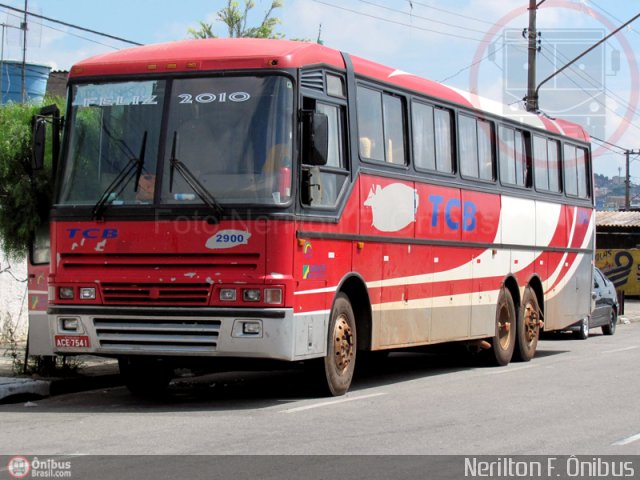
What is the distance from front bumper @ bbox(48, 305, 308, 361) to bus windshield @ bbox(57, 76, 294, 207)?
1.09 metres

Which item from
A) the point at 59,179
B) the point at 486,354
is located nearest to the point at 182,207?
the point at 59,179

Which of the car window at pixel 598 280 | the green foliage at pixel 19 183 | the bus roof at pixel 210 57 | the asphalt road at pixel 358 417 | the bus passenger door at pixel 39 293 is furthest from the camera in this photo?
the car window at pixel 598 280

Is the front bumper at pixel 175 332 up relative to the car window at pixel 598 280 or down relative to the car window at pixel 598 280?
down

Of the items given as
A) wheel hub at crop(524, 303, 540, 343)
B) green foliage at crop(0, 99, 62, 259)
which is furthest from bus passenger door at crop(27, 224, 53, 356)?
wheel hub at crop(524, 303, 540, 343)

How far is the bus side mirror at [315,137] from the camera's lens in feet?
37.1

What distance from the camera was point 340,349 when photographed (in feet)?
40.4

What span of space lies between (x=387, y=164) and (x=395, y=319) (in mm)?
1858

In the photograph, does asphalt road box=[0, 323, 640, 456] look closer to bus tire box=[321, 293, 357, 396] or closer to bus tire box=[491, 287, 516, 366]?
bus tire box=[321, 293, 357, 396]

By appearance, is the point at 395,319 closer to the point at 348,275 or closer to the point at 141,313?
the point at 348,275

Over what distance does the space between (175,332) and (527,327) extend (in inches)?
330

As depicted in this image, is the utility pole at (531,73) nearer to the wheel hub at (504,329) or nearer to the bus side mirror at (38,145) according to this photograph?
the wheel hub at (504,329)
